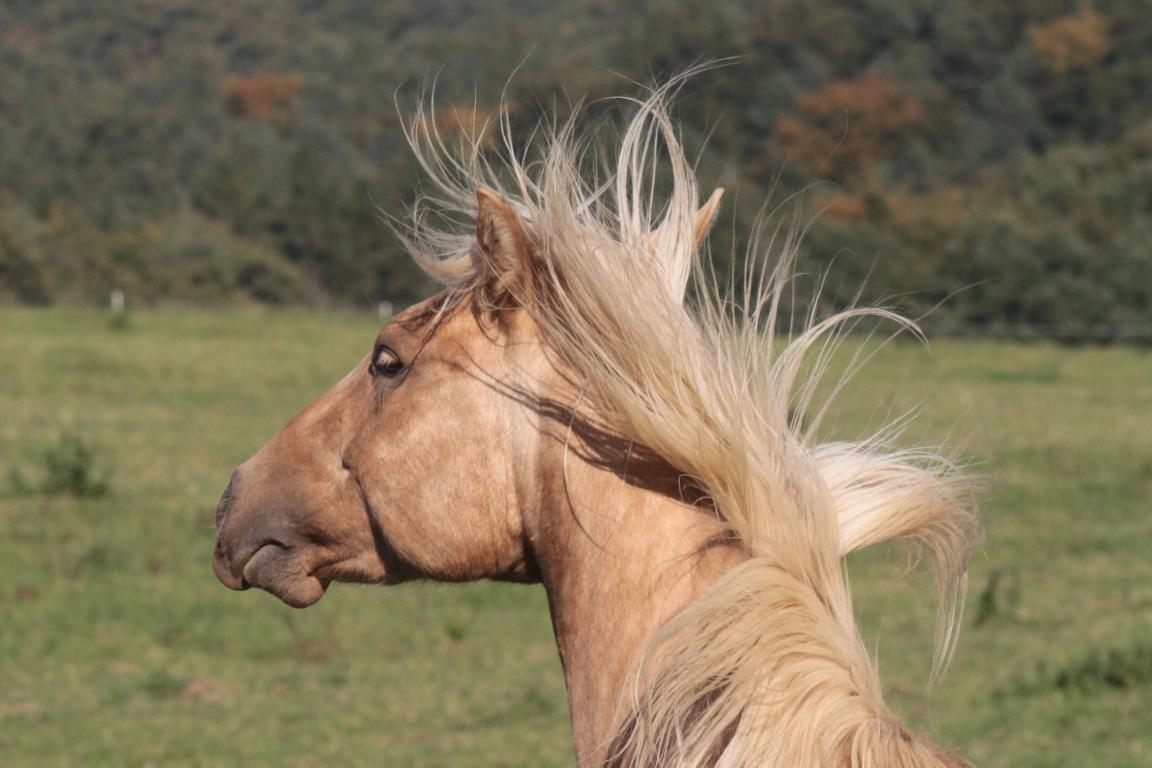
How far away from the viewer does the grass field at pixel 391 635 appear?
7.00 m

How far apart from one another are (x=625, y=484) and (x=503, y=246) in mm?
449

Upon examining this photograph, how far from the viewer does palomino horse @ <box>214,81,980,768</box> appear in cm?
226

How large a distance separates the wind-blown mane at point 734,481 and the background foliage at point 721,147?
25170mm

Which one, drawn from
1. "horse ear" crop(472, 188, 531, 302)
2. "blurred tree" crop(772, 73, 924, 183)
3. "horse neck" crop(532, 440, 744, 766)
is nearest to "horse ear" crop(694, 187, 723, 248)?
"horse ear" crop(472, 188, 531, 302)

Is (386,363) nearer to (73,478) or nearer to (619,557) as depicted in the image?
(619,557)

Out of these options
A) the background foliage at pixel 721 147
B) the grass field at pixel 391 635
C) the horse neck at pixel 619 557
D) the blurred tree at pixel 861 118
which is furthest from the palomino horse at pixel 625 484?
the blurred tree at pixel 861 118

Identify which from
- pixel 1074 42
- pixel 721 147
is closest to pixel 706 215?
pixel 721 147

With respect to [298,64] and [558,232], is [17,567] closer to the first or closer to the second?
[558,232]

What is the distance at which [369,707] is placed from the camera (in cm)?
787

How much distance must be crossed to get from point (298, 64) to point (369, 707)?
88.6 m

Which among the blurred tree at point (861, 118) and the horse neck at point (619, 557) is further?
the blurred tree at point (861, 118)

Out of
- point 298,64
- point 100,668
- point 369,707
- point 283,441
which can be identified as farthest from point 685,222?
point 298,64

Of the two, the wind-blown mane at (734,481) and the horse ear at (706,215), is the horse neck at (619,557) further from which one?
the horse ear at (706,215)

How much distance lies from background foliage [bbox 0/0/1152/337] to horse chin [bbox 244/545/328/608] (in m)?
25.0
